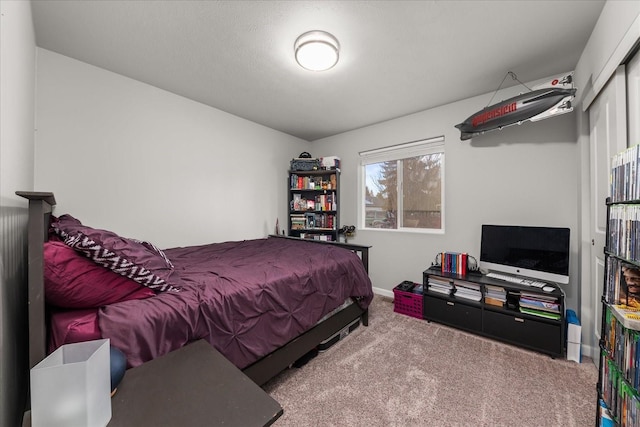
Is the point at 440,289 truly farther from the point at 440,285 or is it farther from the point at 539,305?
the point at 539,305

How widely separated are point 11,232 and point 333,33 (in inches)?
82.6

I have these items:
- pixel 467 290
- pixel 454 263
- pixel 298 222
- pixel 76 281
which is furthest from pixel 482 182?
pixel 76 281

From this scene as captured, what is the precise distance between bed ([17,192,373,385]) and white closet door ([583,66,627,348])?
1880 mm

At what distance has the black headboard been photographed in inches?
29.8

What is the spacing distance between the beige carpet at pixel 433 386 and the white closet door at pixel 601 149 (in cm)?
61

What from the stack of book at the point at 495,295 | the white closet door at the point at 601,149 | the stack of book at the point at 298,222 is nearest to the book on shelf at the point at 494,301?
the stack of book at the point at 495,295

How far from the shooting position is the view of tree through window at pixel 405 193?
3158mm

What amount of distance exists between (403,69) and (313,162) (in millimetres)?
1973

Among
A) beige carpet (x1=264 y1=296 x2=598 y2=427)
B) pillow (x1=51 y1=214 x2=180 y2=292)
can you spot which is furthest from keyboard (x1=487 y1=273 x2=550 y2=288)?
pillow (x1=51 y1=214 x2=180 y2=292)

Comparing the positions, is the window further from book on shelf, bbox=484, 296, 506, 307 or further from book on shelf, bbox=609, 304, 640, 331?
book on shelf, bbox=609, 304, 640, 331

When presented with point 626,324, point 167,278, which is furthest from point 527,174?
point 167,278

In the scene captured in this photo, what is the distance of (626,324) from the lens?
0.95 metres

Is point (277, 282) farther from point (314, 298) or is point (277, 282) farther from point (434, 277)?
point (434, 277)

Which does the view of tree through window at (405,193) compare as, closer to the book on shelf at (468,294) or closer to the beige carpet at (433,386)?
the book on shelf at (468,294)
